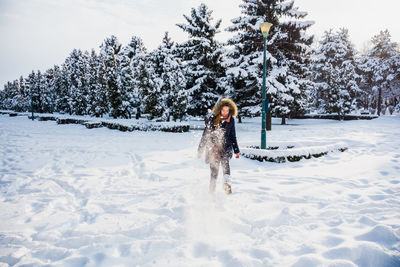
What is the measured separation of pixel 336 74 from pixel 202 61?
1875cm

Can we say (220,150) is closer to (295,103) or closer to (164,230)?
(164,230)

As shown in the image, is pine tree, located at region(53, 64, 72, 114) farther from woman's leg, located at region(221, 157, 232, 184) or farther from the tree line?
woman's leg, located at region(221, 157, 232, 184)

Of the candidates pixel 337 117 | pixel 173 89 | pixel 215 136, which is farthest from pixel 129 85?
pixel 215 136

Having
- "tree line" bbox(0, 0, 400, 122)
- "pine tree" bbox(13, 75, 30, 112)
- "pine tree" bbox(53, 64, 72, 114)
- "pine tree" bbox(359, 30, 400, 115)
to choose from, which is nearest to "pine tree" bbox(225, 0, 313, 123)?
"tree line" bbox(0, 0, 400, 122)

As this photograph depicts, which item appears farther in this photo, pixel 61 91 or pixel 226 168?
pixel 61 91

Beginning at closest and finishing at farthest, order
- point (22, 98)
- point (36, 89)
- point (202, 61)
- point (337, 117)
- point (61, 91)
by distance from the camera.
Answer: point (202, 61) → point (337, 117) → point (61, 91) → point (36, 89) → point (22, 98)

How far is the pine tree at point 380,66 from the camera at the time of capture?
3484 centimetres

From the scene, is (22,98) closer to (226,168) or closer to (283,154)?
(283,154)

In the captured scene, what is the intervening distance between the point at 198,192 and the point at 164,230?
1.85 metres

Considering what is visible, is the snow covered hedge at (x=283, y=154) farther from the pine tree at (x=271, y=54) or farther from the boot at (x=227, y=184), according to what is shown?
the pine tree at (x=271, y=54)

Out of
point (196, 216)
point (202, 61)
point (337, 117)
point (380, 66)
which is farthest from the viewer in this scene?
point (380, 66)

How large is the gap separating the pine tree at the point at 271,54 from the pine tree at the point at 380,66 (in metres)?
22.9

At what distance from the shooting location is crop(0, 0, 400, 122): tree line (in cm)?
1877

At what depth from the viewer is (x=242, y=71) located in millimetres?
18188
